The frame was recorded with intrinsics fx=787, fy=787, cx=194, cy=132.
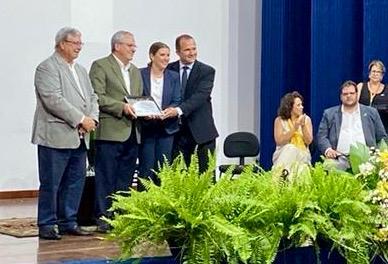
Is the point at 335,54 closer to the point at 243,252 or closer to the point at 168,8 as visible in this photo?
the point at 168,8

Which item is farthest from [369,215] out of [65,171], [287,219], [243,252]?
[65,171]

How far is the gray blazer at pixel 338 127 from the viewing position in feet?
19.7

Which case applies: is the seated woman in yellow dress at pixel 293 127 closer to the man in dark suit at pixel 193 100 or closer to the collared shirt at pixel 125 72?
the man in dark suit at pixel 193 100

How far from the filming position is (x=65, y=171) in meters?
4.75

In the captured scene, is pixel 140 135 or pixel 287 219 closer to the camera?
pixel 287 219

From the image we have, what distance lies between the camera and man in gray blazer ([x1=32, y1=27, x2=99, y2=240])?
459cm

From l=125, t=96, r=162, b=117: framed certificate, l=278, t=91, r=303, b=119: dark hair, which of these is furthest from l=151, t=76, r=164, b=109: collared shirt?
l=278, t=91, r=303, b=119: dark hair

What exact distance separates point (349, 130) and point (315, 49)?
205cm

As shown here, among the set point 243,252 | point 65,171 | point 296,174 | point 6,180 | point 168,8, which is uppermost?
point 168,8

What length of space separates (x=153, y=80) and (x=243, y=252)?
3.79 meters

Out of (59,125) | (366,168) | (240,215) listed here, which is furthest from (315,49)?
(240,215)

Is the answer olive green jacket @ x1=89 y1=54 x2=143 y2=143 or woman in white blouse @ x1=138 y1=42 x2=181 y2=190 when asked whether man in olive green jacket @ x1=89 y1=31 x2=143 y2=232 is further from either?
woman in white blouse @ x1=138 y1=42 x2=181 y2=190

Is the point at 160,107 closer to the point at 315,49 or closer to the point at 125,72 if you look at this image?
the point at 125,72

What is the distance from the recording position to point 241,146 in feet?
19.9
